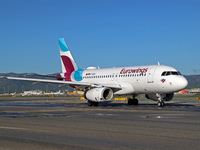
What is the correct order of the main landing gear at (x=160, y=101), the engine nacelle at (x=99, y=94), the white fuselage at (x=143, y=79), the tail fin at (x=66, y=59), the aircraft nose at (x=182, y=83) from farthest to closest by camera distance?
1. the tail fin at (x=66, y=59)
2. the engine nacelle at (x=99, y=94)
3. the main landing gear at (x=160, y=101)
4. the white fuselage at (x=143, y=79)
5. the aircraft nose at (x=182, y=83)

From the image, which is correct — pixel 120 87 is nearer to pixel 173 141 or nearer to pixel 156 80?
pixel 156 80

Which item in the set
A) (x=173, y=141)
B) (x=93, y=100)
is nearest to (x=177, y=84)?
(x=93, y=100)

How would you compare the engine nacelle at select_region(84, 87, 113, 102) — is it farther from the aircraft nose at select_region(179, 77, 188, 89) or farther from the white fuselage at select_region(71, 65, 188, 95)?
the aircraft nose at select_region(179, 77, 188, 89)

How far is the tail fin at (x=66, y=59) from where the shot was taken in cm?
4772

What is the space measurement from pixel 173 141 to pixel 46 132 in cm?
498

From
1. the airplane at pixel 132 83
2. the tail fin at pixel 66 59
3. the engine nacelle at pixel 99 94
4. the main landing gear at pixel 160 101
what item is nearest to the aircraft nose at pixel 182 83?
the airplane at pixel 132 83

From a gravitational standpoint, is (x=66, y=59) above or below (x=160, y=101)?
above

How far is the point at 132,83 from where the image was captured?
3734 centimetres

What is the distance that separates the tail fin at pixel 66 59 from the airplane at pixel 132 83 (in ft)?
13.9

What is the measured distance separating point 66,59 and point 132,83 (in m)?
14.3

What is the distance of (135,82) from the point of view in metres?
36.9

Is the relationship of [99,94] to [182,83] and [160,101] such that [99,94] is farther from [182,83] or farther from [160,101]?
[182,83]

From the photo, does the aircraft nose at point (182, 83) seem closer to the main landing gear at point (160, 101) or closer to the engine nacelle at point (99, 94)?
the main landing gear at point (160, 101)

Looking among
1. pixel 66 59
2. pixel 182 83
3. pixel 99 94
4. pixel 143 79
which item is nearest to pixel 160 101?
pixel 182 83
